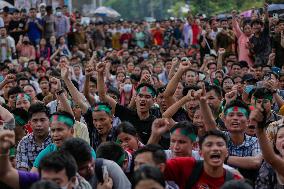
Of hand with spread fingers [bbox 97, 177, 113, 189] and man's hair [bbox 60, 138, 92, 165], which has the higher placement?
man's hair [bbox 60, 138, 92, 165]

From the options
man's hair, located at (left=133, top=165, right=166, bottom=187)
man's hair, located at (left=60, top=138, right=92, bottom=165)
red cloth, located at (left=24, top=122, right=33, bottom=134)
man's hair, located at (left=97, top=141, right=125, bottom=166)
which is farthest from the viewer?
red cloth, located at (left=24, top=122, right=33, bottom=134)

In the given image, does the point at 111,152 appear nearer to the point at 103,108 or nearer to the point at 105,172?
the point at 105,172

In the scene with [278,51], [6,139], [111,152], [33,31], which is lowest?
[33,31]

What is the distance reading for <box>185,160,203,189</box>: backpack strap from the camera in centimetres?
577

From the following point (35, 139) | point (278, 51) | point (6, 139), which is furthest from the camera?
point (278, 51)

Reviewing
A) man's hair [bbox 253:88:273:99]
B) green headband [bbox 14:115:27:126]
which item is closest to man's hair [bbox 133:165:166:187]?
→ green headband [bbox 14:115:27:126]

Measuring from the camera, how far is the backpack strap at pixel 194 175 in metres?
5.77

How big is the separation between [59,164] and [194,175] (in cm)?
113

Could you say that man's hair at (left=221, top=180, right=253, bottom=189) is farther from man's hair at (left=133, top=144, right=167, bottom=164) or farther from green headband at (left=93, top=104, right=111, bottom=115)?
green headband at (left=93, top=104, right=111, bottom=115)

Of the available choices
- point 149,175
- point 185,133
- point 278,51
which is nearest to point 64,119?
point 185,133

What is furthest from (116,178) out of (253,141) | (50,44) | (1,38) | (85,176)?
(50,44)

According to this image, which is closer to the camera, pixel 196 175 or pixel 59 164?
pixel 59 164

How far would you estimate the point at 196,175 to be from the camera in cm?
580

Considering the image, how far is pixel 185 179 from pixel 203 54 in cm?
1425
